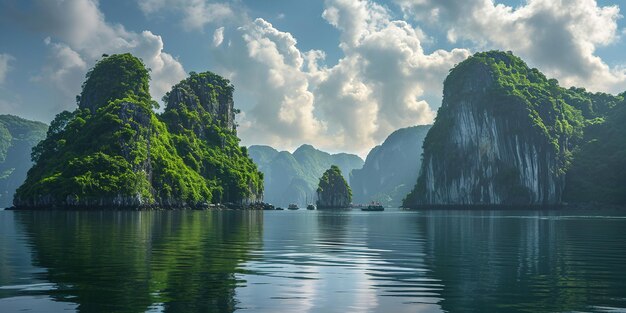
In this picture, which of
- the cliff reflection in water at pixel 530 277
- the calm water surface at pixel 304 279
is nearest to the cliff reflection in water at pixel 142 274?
the calm water surface at pixel 304 279

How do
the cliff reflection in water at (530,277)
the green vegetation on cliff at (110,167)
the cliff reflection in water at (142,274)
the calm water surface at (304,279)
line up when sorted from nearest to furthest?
the cliff reflection in water at (142,274), the calm water surface at (304,279), the cliff reflection in water at (530,277), the green vegetation on cliff at (110,167)

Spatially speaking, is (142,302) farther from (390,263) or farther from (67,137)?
(67,137)

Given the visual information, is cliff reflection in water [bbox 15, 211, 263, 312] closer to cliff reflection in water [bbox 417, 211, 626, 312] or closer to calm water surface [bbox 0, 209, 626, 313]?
calm water surface [bbox 0, 209, 626, 313]

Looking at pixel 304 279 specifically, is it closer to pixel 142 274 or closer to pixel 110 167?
pixel 142 274

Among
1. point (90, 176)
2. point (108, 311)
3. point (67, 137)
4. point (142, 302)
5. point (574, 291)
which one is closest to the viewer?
point (108, 311)

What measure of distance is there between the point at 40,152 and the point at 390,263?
19185 cm

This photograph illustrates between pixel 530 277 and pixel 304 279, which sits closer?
pixel 304 279

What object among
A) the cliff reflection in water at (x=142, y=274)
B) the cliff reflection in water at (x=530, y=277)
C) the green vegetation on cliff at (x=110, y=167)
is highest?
the green vegetation on cliff at (x=110, y=167)

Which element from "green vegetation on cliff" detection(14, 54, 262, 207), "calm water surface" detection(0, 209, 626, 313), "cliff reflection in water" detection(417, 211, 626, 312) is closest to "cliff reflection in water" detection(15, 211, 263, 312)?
"calm water surface" detection(0, 209, 626, 313)

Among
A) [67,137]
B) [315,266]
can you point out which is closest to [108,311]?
[315,266]

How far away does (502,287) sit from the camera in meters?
20.4

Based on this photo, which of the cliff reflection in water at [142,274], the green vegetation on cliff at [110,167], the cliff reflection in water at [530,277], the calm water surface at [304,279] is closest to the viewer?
the cliff reflection in water at [142,274]

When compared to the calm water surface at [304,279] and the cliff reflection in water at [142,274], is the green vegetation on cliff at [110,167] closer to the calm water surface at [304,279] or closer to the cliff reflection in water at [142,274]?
the cliff reflection in water at [142,274]

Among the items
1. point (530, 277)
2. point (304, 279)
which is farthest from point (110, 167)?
point (530, 277)
